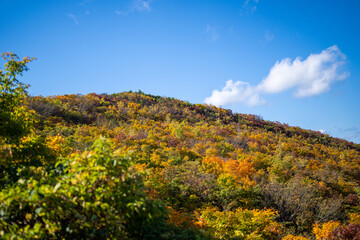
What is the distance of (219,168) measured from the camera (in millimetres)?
10414

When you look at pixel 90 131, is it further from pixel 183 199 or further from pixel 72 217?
pixel 72 217

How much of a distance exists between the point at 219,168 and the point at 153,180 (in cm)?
439

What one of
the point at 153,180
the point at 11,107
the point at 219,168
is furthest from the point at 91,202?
the point at 219,168

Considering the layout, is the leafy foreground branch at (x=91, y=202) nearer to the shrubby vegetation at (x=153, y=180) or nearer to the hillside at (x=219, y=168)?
the shrubby vegetation at (x=153, y=180)

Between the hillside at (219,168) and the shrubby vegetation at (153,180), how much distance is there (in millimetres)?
66

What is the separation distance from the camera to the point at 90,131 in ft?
47.1

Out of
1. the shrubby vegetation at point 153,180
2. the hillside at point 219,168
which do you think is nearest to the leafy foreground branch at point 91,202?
the shrubby vegetation at point 153,180

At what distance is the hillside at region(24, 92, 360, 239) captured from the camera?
285 inches

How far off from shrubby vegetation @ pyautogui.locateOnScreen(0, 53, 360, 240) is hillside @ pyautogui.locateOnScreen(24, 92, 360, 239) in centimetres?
7

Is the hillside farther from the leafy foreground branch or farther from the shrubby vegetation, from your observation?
the leafy foreground branch

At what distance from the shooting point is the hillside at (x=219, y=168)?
7.24 meters

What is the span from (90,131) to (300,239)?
45.9ft

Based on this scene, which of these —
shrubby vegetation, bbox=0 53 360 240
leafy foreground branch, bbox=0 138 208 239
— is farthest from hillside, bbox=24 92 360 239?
leafy foreground branch, bbox=0 138 208 239

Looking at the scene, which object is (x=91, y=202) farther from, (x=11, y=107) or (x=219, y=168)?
(x=219, y=168)
